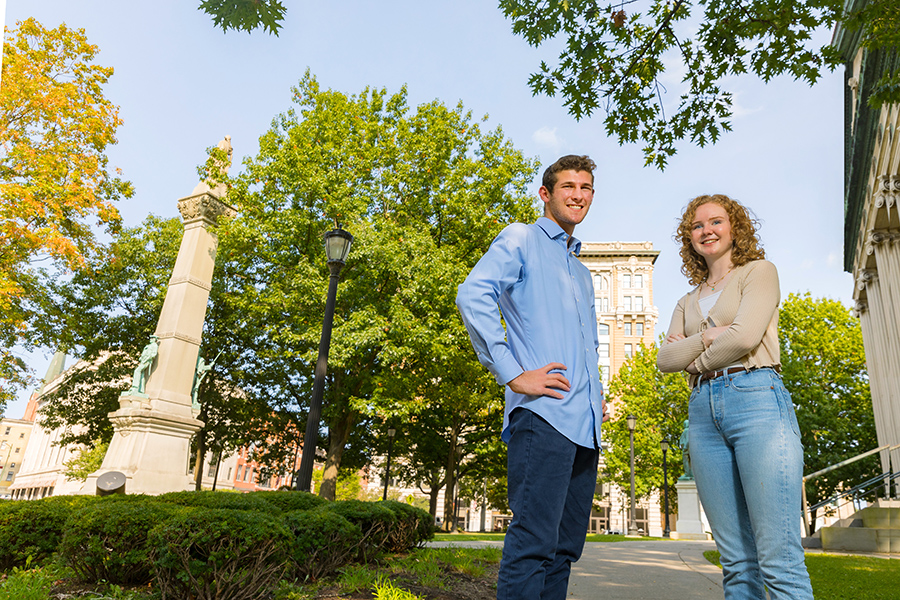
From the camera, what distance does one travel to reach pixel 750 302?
2.65m

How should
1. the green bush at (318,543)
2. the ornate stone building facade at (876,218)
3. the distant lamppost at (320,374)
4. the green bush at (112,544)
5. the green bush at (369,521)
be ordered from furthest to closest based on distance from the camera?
1. the ornate stone building facade at (876,218)
2. the distant lamppost at (320,374)
3. the green bush at (369,521)
4. the green bush at (318,543)
5. the green bush at (112,544)

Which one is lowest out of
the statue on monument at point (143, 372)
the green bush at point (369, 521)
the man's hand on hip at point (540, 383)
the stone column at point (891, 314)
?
the green bush at point (369, 521)

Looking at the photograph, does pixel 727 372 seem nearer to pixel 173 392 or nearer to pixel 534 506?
pixel 534 506

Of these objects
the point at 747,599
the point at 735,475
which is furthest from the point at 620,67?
the point at 747,599

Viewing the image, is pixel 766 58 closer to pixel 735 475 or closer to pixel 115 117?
pixel 735 475

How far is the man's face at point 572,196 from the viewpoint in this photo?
117 inches

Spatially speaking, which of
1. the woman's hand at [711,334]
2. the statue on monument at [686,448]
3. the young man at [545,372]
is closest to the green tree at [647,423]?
the statue on monument at [686,448]

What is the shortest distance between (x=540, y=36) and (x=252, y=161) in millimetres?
17387

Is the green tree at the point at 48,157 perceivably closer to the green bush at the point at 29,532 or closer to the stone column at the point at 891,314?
the green bush at the point at 29,532

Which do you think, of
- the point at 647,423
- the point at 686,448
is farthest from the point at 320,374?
the point at 647,423

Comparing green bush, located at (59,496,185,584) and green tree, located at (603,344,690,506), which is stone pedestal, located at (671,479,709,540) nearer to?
green tree, located at (603,344,690,506)

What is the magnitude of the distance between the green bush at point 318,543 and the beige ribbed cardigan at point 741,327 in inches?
143

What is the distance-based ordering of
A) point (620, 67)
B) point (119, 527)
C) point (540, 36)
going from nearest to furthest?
1. point (119, 527)
2. point (540, 36)
3. point (620, 67)

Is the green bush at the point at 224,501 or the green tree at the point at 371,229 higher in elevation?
the green tree at the point at 371,229
